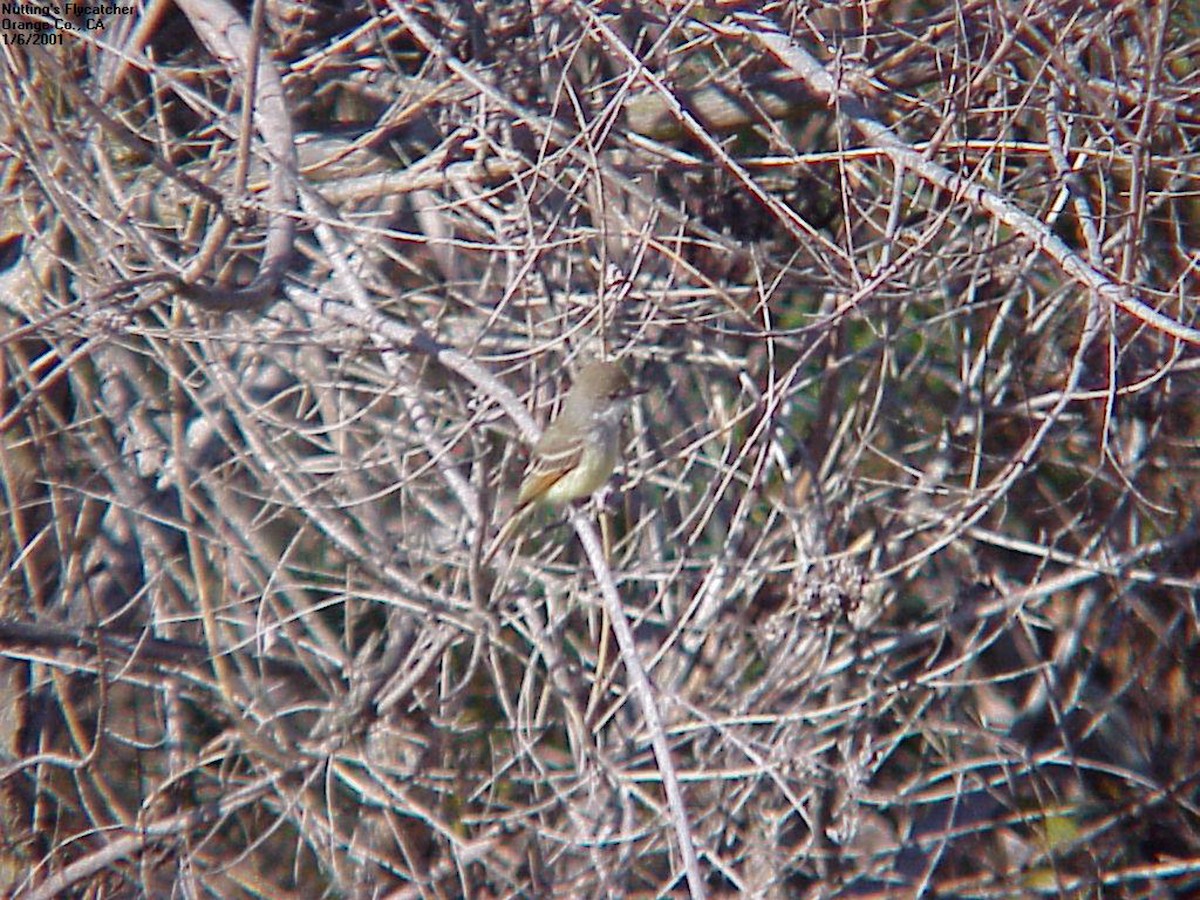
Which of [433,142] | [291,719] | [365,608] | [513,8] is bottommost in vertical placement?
[291,719]

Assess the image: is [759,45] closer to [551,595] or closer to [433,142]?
[433,142]

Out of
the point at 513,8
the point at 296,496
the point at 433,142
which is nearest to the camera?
the point at 296,496

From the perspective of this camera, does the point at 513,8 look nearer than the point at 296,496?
No

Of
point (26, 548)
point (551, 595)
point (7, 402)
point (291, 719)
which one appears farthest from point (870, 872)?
point (7, 402)

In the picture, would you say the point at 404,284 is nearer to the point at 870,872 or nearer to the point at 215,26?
the point at 215,26

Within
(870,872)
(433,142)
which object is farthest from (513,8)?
(870,872)

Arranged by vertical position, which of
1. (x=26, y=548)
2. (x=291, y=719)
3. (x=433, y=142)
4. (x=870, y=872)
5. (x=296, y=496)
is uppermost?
(x=433, y=142)

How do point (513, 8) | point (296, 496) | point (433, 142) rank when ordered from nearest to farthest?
point (296, 496) → point (513, 8) → point (433, 142)

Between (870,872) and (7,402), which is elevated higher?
(7,402)

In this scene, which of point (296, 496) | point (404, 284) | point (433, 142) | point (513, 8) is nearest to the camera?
point (296, 496)
